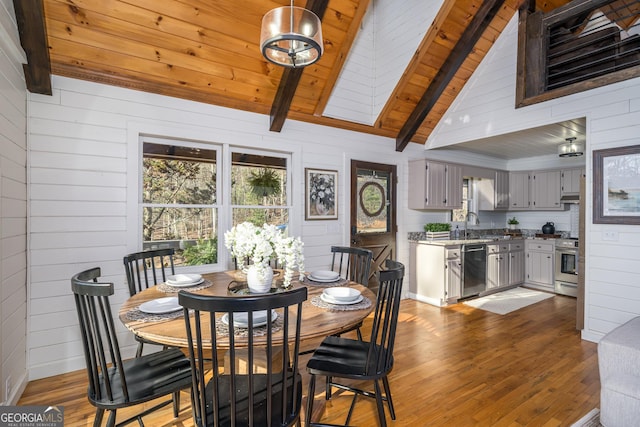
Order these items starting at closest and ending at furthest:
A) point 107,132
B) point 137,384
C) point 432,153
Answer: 1. point 137,384
2. point 107,132
3. point 432,153

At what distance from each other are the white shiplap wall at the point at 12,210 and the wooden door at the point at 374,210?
341cm

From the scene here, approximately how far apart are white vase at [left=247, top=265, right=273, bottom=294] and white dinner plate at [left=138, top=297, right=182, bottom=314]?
435 mm

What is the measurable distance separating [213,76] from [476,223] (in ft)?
17.7

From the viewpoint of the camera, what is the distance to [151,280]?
10.4 feet

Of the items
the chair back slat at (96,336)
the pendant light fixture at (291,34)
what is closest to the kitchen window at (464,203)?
the pendant light fixture at (291,34)

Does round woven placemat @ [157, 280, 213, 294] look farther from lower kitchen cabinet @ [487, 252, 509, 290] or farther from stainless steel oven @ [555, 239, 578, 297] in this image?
stainless steel oven @ [555, 239, 578, 297]

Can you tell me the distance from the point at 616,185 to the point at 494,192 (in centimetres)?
284

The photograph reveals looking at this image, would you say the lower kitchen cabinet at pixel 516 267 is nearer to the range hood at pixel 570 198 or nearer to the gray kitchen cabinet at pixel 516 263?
the gray kitchen cabinet at pixel 516 263

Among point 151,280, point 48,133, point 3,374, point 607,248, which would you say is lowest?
point 3,374

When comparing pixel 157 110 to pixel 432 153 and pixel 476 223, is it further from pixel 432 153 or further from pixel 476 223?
pixel 476 223

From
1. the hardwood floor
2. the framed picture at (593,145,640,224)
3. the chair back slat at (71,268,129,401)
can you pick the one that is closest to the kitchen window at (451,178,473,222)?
the hardwood floor

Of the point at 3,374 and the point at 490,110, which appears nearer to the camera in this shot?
the point at 3,374

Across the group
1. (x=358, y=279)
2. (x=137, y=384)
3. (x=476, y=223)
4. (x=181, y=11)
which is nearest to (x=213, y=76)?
(x=181, y=11)

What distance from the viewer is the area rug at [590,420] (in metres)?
2.04
